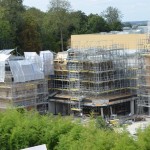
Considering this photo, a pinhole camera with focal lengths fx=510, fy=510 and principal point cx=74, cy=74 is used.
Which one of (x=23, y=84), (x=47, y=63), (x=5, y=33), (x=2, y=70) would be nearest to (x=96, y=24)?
(x=5, y=33)

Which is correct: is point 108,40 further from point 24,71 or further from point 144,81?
point 24,71

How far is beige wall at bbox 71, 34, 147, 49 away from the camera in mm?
39472

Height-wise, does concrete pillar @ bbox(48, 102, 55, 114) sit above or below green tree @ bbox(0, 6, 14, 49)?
below

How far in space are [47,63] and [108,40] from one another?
A: 33.8 feet

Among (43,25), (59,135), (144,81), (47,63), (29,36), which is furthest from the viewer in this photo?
(43,25)

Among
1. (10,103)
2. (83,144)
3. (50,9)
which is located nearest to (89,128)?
(83,144)

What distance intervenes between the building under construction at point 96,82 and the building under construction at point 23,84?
1.19 meters

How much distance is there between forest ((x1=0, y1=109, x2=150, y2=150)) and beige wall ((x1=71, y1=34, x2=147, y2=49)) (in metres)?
20.9

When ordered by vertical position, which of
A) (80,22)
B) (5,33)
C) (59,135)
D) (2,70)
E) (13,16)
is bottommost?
(59,135)

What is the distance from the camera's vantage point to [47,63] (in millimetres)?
32531

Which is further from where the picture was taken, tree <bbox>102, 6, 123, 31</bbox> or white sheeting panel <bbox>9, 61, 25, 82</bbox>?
tree <bbox>102, 6, 123, 31</bbox>

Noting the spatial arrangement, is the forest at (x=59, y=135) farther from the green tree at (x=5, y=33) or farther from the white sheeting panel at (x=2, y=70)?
the green tree at (x=5, y=33)

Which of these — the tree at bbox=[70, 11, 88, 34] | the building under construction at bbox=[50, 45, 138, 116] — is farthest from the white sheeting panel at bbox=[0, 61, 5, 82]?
the tree at bbox=[70, 11, 88, 34]

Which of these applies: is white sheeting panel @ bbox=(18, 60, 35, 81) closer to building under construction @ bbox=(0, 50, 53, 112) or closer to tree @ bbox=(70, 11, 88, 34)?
building under construction @ bbox=(0, 50, 53, 112)
